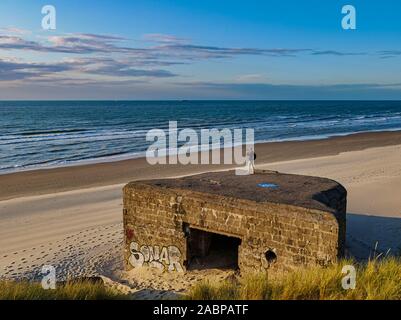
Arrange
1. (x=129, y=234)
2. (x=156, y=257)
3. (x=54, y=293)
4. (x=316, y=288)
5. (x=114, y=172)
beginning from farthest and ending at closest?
(x=114, y=172), (x=129, y=234), (x=156, y=257), (x=54, y=293), (x=316, y=288)

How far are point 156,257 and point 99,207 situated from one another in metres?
6.55

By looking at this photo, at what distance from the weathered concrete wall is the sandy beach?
1.03 metres

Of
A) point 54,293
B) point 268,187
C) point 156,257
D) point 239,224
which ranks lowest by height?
point 156,257

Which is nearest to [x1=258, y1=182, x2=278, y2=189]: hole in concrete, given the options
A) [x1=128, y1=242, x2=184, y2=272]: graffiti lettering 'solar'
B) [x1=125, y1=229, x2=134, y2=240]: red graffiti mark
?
[x1=128, y1=242, x2=184, y2=272]: graffiti lettering 'solar'

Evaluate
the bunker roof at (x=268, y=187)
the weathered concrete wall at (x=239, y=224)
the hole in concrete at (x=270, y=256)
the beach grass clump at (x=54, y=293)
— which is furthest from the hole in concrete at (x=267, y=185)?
the beach grass clump at (x=54, y=293)

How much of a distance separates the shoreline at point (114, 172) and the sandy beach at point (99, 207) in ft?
0.16

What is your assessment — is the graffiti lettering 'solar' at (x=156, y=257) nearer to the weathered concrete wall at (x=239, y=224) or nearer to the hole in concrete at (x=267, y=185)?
the weathered concrete wall at (x=239, y=224)

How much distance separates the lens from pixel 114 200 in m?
17.6

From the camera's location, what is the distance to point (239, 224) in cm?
927

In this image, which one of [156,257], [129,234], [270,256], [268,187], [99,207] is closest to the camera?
[270,256]

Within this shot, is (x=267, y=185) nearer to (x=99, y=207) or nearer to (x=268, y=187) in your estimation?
(x=268, y=187)

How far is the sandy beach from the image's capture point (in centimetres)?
1180

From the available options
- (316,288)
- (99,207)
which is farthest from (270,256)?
(99,207)

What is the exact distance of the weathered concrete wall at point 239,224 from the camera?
27.4ft
